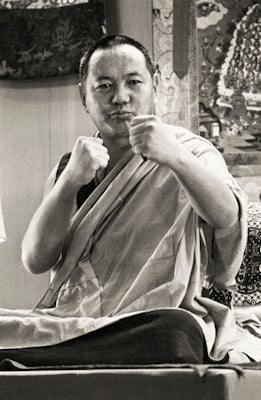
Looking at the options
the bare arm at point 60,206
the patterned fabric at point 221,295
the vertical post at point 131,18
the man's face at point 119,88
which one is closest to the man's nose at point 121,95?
the man's face at point 119,88

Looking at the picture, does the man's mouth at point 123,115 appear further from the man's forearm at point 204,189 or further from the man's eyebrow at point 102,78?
the man's forearm at point 204,189

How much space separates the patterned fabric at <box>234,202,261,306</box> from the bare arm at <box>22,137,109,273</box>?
2.98 feet

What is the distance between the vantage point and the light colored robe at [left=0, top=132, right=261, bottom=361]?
1727 mm

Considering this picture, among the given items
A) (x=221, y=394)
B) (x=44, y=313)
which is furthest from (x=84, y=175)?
(x=221, y=394)

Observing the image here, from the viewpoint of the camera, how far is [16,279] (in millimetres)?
3631

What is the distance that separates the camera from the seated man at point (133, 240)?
A: 5.41ft

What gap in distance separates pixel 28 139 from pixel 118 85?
6.04 ft

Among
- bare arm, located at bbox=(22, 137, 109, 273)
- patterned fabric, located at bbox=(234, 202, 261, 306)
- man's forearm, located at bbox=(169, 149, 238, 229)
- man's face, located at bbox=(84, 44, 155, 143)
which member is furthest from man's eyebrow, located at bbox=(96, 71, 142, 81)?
patterned fabric, located at bbox=(234, 202, 261, 306)

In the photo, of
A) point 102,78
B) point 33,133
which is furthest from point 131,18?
point 102,78

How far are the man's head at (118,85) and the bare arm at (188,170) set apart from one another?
0.19 metres

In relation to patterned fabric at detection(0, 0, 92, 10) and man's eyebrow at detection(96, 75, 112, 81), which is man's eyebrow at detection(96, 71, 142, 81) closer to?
man's eyebrow at detection(96, 75, 112, 81)

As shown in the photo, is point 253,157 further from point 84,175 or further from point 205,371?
point 205,371

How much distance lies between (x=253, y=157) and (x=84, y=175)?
1.60 m

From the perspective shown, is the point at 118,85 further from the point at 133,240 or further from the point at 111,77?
A: the point at 133,240
